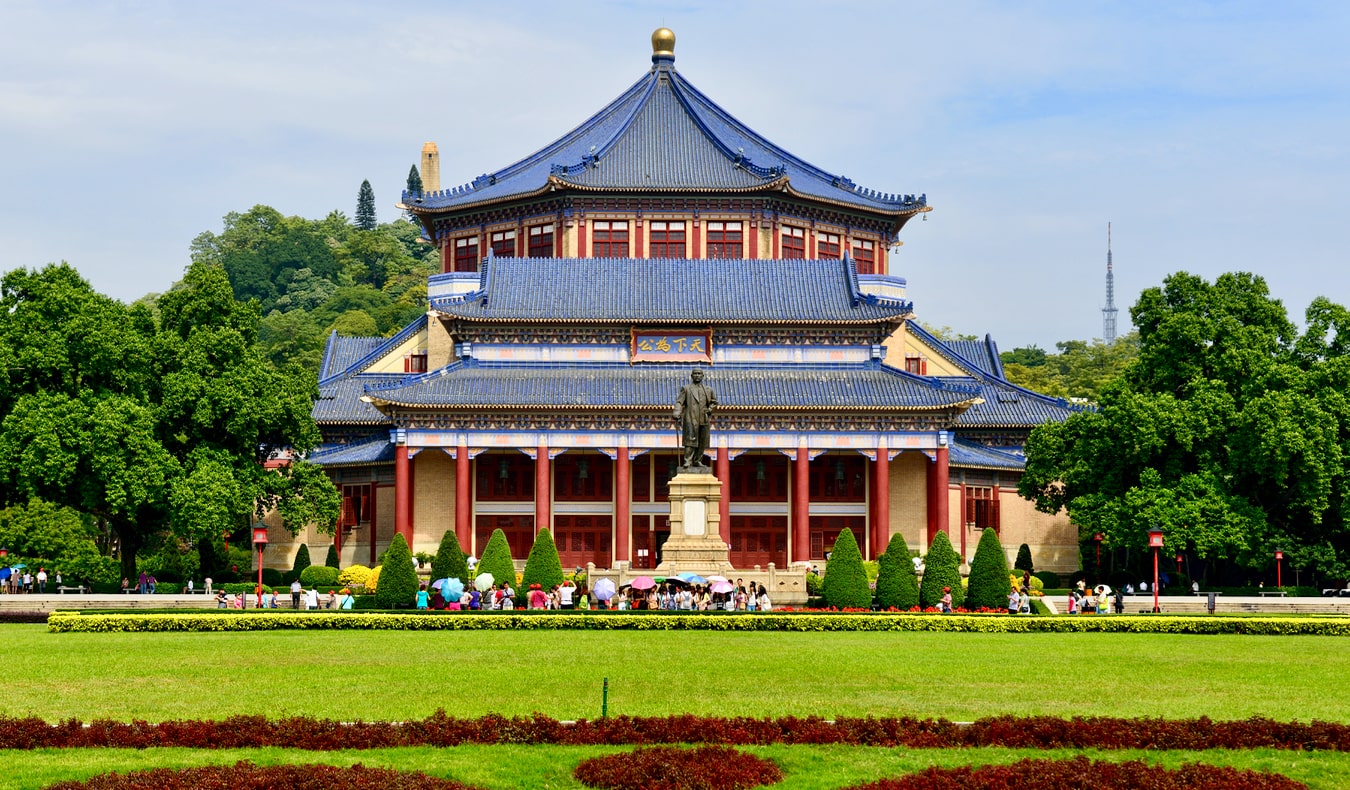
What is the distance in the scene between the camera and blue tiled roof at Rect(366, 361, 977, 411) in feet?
209

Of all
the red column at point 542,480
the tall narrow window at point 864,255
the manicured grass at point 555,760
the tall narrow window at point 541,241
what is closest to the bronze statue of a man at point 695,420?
the red column at point 542,480

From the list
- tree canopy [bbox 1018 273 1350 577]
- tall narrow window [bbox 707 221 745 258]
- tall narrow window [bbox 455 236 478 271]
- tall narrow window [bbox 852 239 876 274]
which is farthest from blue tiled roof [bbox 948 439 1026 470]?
tall narrow window [bbox 455 236 478 271]

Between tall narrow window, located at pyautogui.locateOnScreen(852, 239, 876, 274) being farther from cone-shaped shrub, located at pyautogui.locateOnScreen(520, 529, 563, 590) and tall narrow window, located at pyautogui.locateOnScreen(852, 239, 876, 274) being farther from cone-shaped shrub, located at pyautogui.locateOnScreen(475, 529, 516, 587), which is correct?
cone-shaped shrub, located at pyautogui.locateOnScreen(475, 529, 516, 587)

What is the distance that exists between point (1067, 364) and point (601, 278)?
6628 centimetres

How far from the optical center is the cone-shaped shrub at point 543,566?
166 feet

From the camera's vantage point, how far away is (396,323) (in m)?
124

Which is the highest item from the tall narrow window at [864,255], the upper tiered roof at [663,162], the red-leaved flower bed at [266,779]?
the upper tiered roof at [663,162]

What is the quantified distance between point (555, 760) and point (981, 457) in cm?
5121

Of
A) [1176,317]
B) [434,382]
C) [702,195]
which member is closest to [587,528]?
[434,382]

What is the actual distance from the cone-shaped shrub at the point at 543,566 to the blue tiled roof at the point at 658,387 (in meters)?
12.7

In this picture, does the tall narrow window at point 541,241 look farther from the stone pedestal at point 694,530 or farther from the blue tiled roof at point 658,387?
the stone pedestal at point 694,530

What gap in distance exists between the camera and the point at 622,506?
6406cm

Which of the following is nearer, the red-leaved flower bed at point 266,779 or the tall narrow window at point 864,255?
the red-leaved flower bed at point 266,779

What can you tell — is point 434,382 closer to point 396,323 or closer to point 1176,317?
point 1176,317
